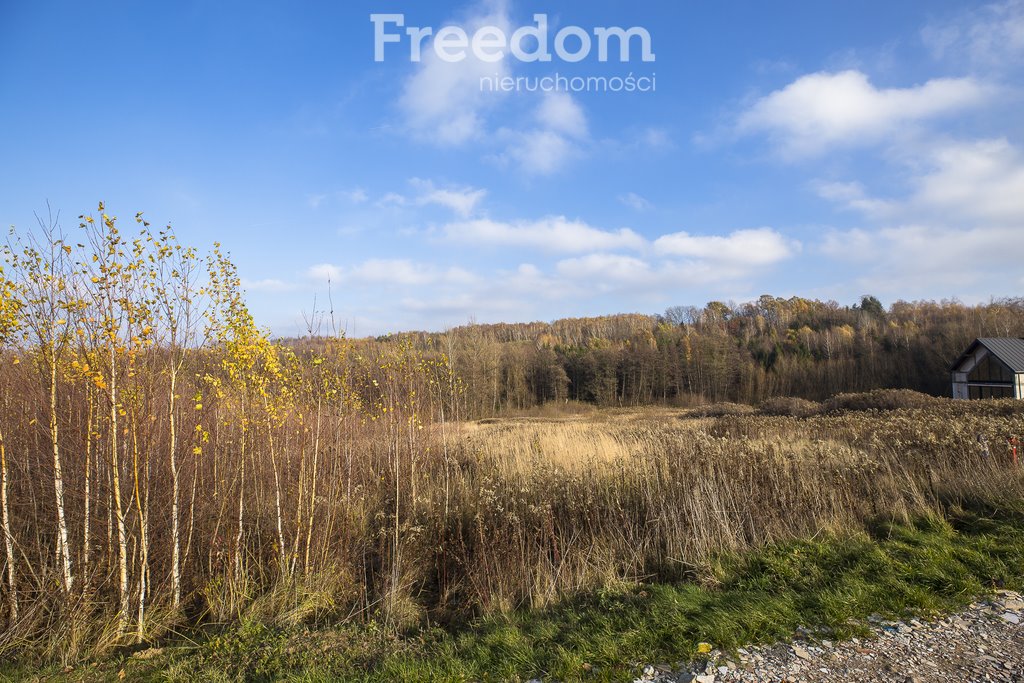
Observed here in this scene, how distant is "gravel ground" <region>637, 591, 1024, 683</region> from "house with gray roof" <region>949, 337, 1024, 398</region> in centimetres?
3018

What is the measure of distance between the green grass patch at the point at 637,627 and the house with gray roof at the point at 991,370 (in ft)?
92.4

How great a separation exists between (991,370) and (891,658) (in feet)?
111

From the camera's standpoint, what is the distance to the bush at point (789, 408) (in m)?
23.5

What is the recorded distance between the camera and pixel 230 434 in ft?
21.6

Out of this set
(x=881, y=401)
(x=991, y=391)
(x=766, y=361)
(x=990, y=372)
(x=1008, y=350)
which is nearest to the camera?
(x=881, y=401)

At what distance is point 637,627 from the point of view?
4.22 meters

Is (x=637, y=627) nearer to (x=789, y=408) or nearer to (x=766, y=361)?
(x=789, y=408)

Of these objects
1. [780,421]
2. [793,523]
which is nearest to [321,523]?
[793,523]

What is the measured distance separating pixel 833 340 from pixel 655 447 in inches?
2216

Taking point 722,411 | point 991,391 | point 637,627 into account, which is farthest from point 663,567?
point 991,391

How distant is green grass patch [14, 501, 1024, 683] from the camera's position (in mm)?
3850

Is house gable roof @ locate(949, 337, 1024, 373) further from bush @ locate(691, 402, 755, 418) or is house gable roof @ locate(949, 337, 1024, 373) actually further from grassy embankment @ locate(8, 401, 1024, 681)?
grassy embankment @ locate(8, 401, 1024, 681)

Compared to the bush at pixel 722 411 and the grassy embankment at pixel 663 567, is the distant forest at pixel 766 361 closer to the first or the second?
the bush at pixel 722 411

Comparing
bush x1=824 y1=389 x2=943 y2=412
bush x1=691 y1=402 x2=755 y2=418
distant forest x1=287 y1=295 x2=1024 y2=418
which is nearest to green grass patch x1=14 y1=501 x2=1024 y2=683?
bush x1=824 y1=389 x2=943 y2=412
